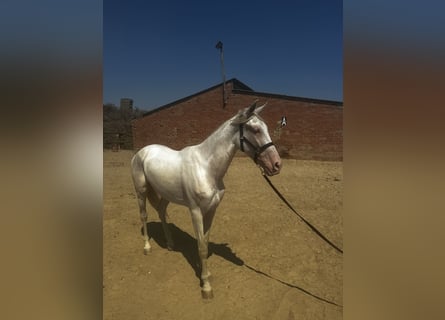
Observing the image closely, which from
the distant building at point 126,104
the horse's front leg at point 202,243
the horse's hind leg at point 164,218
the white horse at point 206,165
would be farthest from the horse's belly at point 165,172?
the distant building at point 126,104

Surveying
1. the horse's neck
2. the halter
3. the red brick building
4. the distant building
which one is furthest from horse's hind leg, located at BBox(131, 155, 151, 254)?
the halter

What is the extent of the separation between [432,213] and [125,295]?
181 centimetres

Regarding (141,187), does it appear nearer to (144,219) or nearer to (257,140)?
(144,219)

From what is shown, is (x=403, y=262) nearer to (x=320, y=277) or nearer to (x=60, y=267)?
(x=320, y=277)

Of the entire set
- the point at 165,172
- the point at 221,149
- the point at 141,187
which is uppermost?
the point at 221,149

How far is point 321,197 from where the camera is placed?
348 cm

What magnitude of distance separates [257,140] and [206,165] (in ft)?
1.32

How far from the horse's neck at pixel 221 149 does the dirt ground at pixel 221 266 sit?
66 cm

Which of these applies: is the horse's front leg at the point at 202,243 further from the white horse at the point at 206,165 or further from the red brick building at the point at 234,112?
the red brick building at the point at 234,112

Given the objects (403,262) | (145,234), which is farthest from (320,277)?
(145,234)

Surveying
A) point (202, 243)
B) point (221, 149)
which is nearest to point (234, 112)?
point (221, 149)

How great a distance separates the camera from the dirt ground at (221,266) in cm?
167

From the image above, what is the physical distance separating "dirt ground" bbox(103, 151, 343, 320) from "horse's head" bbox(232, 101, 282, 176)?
0.89 meters

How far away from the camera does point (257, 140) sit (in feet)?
5.19
